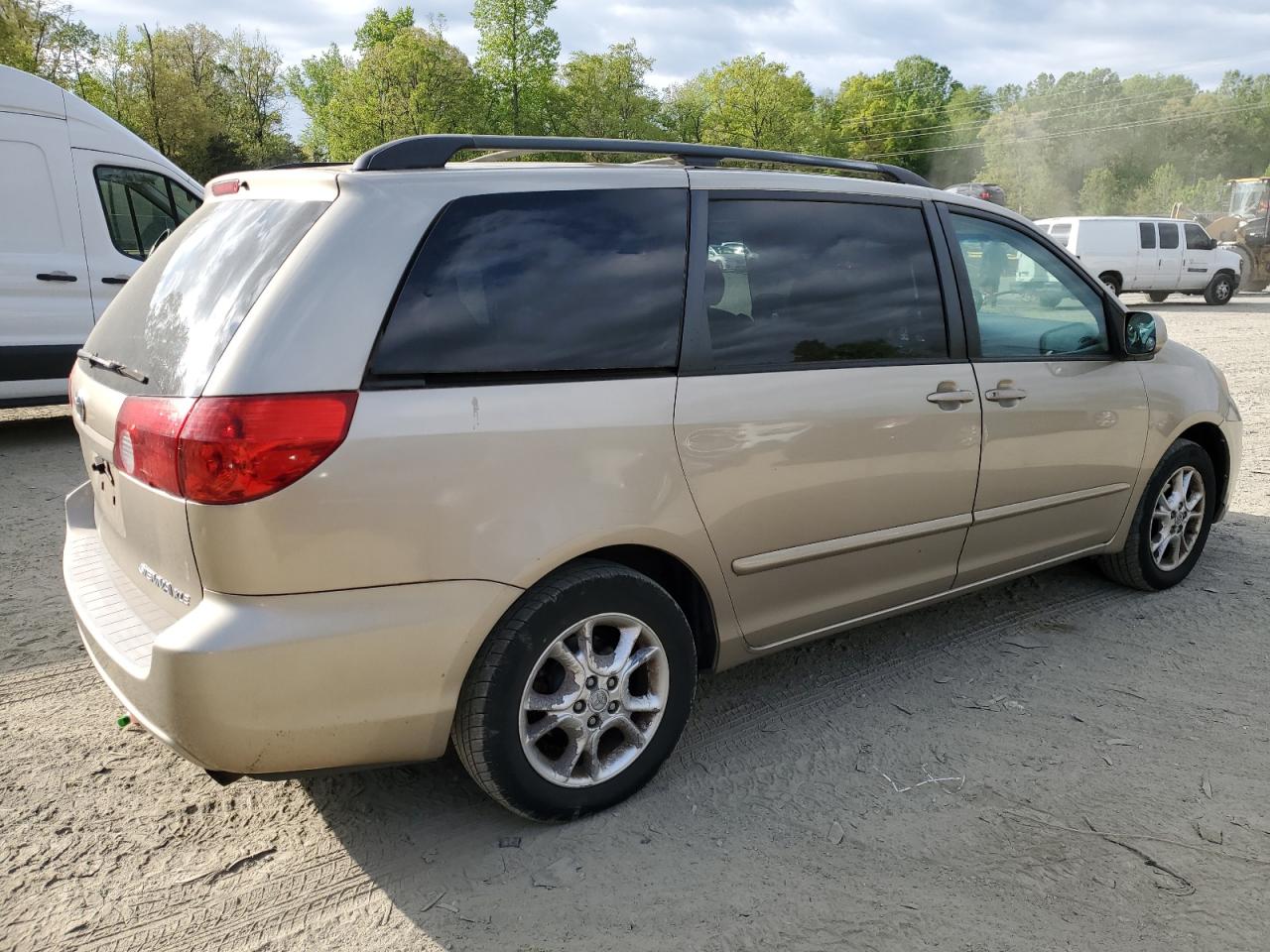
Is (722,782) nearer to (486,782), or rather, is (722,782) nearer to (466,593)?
(486,782)

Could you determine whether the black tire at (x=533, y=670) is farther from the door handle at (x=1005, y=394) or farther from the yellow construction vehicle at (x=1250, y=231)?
the yellow construction vehicle at (x=1250, y=231)

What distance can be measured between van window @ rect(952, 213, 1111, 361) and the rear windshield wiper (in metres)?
2.72

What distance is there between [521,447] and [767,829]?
125 cm

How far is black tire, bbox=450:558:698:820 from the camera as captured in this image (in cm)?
253

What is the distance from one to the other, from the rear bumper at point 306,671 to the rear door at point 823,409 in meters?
0.82

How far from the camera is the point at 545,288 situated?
263cm

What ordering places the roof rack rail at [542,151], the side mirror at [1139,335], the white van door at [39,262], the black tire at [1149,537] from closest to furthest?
the roof rack rail at [542,151], the side mirror at [1139,335], the black tire at [1149,537], the white van door at [39,262]

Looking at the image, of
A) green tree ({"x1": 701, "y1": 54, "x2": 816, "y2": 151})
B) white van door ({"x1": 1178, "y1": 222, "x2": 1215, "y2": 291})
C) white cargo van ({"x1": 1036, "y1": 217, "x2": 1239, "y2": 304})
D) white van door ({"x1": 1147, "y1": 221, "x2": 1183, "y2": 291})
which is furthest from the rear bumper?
green tree ({"x1": 701, "y1": 54, "x2": 816, "y2": 151})

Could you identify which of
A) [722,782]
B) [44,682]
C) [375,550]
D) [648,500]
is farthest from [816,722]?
[44,682]

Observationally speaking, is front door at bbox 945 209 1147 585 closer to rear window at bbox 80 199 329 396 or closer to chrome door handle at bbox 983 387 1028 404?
chrome door handle at bbox 983 387 1028 404

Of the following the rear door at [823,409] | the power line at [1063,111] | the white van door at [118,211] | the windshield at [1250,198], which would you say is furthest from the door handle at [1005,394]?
the power line at [1063,111]

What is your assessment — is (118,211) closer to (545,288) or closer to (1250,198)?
(545,288)

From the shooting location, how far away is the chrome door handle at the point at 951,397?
3.41 metres

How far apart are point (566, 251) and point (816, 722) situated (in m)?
1.77
